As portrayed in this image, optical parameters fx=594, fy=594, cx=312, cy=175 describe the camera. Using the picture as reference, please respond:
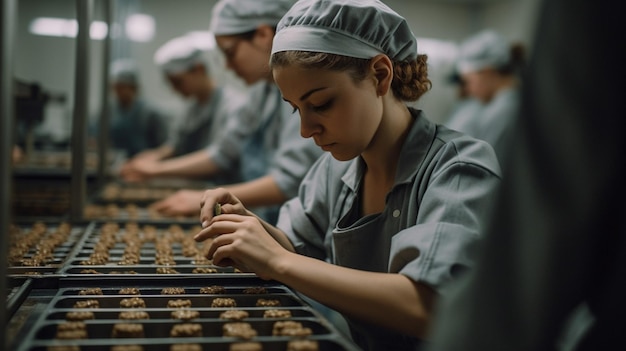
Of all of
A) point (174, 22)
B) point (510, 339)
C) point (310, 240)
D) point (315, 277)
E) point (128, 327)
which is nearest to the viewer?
point (510, 339)

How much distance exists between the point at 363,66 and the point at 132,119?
198 inches

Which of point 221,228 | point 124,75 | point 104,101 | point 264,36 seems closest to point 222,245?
point 221,228

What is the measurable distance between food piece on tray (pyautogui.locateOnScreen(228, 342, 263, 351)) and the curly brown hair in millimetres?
593

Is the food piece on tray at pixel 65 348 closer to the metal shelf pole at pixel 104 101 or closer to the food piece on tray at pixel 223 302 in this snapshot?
the food piece on tray at pixel 223 302

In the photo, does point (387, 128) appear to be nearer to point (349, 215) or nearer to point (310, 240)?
point (349, 215)

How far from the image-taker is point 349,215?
1.48 meters

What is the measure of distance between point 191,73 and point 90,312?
338cm

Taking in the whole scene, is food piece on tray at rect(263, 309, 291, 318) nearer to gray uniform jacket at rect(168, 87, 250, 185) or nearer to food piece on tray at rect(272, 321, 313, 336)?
food piece on tray at rect(272, 321, 313, 336)

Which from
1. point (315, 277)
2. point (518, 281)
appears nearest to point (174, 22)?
point (315, 277)

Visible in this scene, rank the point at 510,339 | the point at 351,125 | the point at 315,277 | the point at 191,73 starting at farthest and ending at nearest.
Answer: the point at 191,73 < the point at 351,125 < the point at 315,277 < the point at 510,339

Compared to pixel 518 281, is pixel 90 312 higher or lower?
lower

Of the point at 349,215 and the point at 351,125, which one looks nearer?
the point at 351,125

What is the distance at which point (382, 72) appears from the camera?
1.32 m

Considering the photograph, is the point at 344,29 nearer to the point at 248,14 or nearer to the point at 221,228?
the point at 221,228
